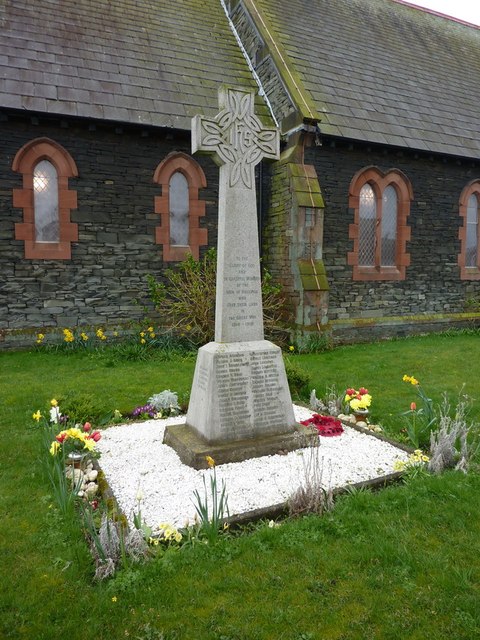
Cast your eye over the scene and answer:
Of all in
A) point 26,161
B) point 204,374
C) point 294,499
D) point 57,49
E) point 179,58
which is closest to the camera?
point 294,499

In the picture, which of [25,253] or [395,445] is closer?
[395,445]

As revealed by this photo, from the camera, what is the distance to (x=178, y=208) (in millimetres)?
11109

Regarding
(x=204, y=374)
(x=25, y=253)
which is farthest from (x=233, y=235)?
(x=25, y=253)

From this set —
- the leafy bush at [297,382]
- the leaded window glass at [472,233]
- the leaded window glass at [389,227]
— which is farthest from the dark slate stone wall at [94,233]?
the leaded window glass at [472,233]

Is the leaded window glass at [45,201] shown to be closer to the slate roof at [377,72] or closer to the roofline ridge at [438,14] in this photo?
the slate roof at [377,72]

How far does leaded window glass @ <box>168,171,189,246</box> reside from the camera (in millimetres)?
11008

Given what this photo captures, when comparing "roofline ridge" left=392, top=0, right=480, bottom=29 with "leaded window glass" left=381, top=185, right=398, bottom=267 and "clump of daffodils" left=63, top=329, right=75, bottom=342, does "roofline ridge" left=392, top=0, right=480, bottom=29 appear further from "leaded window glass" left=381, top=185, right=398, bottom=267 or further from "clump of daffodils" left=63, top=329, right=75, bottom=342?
"clump of daffodils" left=63, top=329, right=75, bottom=342

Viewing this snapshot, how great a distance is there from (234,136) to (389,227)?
369 inches

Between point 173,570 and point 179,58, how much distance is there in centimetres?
1244

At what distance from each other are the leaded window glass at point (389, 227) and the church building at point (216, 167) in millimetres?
44

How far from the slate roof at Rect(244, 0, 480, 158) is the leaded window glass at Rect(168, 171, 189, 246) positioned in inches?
130

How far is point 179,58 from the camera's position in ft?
39.3

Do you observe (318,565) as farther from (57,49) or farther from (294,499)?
(57,49)

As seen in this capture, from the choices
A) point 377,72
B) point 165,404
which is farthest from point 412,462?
point 377,72
